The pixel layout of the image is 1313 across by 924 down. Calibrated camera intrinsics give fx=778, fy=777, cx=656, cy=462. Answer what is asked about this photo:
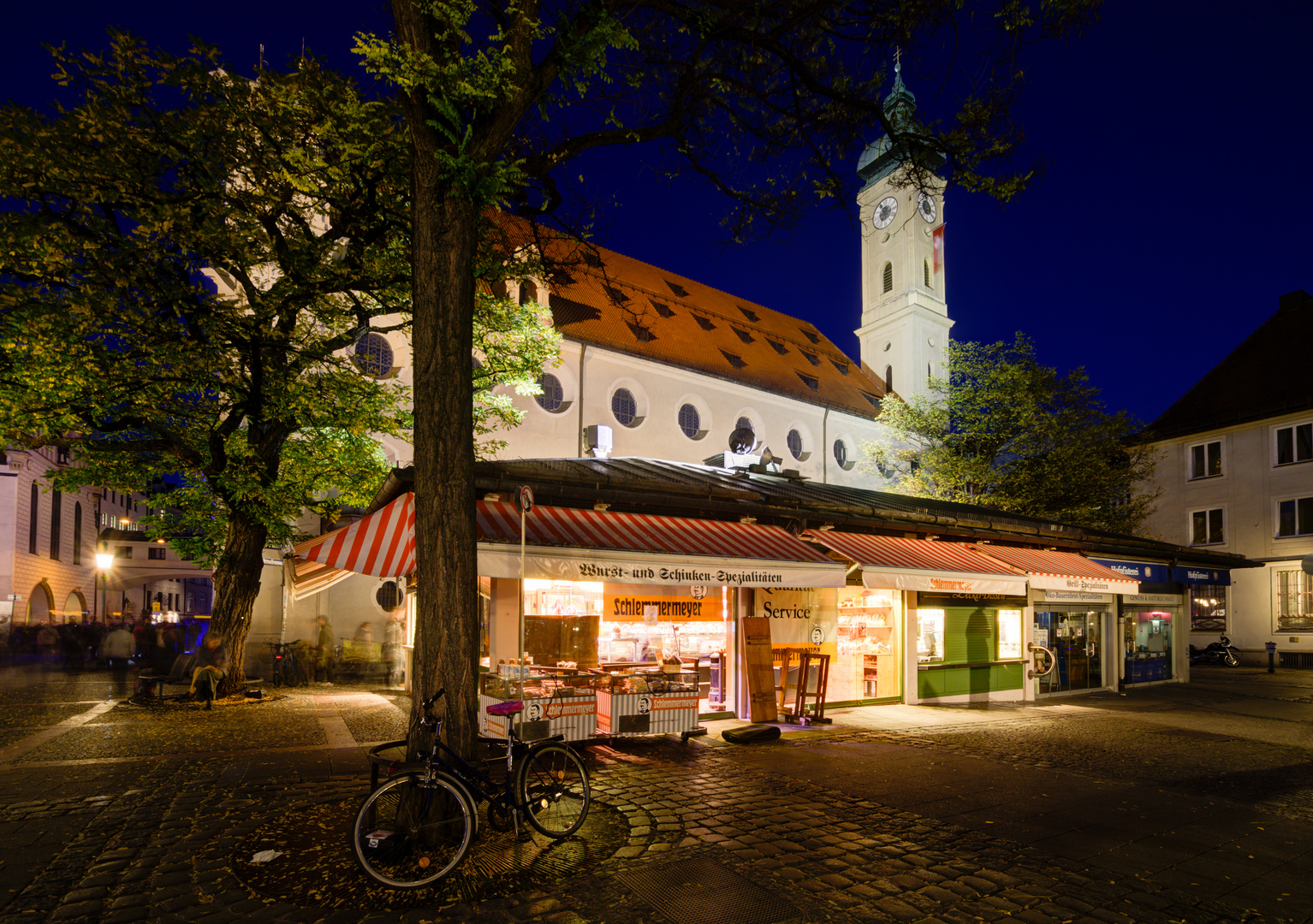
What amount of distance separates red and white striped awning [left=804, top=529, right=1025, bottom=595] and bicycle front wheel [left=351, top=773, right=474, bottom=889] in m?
8.68

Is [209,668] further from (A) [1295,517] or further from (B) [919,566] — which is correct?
(A) [1295,517]

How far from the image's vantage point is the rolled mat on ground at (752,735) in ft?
35.4

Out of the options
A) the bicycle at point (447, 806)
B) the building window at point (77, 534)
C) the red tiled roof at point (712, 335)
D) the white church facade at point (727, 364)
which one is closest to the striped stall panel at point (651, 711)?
the bicycle at point (447, 806)

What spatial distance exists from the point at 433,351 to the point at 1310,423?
41.2 meters

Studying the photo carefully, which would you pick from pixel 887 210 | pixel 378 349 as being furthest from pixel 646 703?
pixel 887 210

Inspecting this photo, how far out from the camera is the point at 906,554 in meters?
14.3

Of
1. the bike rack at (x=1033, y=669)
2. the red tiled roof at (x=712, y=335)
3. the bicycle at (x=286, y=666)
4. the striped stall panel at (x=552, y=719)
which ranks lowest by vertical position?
the bicycle at (x=286, y=666)

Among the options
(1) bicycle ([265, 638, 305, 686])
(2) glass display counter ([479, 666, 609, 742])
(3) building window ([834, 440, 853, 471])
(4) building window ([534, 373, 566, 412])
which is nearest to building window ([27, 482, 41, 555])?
(1) bicycle ([265, 638, 305, 686])

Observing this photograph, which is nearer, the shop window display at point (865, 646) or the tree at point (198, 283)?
the tree at point (198, 283)

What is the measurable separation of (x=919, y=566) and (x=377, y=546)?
29.6ft

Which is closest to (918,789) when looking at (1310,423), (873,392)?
(1310,423)

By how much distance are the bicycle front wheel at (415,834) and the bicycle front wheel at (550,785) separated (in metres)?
0.71

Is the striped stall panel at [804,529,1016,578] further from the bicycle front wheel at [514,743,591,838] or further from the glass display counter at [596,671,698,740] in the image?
the bicycle front wheel at [514,743,591,838]

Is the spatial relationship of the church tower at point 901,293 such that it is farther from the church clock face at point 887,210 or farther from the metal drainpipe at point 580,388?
the metal drainpipe at point 580,388
